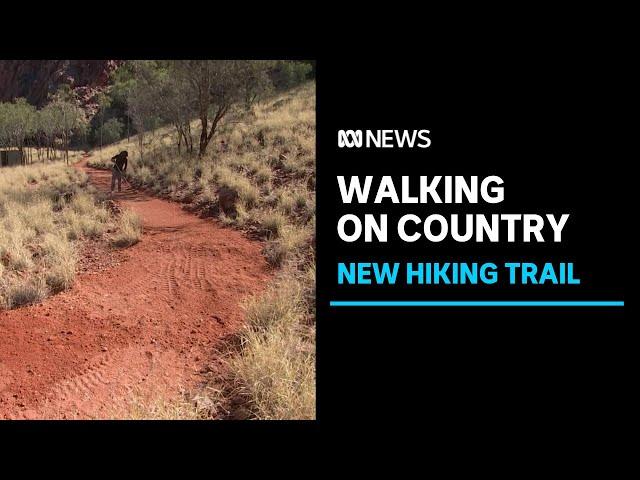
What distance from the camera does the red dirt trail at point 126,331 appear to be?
339 centimetres

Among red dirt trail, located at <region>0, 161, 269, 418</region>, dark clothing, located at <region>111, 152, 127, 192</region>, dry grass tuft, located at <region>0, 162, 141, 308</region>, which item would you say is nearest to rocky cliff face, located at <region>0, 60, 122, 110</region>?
dark clothing, located at <region>111, 152, 127, 192</region>

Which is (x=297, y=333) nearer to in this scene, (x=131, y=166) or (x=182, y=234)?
(x=182, y=234)

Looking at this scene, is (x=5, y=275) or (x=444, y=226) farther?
(x=5, y=275)

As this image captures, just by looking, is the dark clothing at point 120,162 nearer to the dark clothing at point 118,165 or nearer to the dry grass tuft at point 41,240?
the dark clothing at point 118,165

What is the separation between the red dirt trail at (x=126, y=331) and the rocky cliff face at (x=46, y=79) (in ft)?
216

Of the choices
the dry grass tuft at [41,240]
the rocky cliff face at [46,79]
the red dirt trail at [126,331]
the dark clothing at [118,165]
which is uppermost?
the rocky cliff face at [46,79]

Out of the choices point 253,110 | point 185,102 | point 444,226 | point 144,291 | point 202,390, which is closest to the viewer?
point 444,226

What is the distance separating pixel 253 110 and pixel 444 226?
25093 mm

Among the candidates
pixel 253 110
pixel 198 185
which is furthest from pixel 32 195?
pixel 253 110

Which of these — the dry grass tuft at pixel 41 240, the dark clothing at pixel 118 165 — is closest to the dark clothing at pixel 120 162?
the dark clothing at pixel 118 165

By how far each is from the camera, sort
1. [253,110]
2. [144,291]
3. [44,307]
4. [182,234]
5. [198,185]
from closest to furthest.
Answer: [44,307]
[144,291]
[182,234]
[198,185]
[253,110]

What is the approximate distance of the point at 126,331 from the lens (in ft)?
A: 14.5

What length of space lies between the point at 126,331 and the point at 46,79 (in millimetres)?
74030

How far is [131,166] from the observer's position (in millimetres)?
19453
